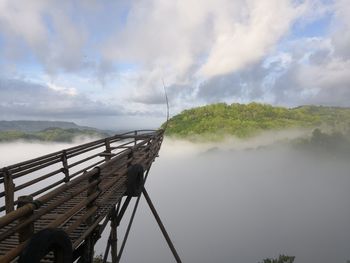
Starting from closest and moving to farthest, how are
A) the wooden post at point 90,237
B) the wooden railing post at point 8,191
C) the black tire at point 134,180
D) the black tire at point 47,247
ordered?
the black tire at point 47,247 → the wooden post at point 90,237 → the wooden railing post at point 8,191 → the black tire at point 134,180

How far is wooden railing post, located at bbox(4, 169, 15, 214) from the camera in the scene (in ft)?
21.4

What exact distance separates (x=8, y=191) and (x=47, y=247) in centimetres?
274

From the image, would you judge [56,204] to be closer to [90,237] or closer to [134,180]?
[90,237]

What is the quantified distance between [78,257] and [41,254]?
298 centimetres

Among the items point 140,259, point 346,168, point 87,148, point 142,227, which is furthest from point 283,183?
point 87,148

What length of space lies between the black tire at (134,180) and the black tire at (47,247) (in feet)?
13.6

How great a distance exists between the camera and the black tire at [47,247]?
3988 millimetres

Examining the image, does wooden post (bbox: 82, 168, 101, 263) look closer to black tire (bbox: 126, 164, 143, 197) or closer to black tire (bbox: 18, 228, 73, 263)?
black tire (bbox: 18, 228, 73, 263)

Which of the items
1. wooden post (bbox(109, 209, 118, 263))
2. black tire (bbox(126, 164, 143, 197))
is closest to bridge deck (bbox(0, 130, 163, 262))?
black tire (bbox(126, 164, 143, 197))

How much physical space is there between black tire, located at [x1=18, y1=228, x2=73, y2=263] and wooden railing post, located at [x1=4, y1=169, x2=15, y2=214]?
6.98ft

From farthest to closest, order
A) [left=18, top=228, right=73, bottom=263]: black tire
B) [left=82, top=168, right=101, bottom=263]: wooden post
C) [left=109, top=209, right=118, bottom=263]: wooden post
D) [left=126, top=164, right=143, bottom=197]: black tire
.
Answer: [left=109, top=209, right=118, bottom=263]: wooden post < [left=126, top=164, right=143, bottom=197]: black tire < [left=82, top=168, right=101, bottom=263]: wooden post < [left=18, top=228, right=73, bottom=263]: black tire

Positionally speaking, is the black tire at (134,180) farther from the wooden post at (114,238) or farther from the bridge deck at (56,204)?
the wooden post at (114,238)

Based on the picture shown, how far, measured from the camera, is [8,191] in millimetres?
6574

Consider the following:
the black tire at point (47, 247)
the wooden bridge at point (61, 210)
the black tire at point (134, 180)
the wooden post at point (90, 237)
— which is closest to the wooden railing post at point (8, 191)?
the wooden bridge at point (61, 210)
